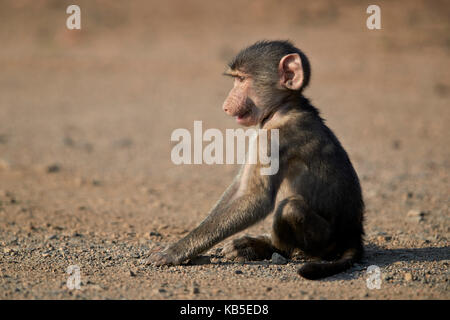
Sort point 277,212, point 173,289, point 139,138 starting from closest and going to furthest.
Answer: point 173,289 → point 277,212 → point 139,138

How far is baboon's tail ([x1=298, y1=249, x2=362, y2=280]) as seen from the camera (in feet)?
13.9

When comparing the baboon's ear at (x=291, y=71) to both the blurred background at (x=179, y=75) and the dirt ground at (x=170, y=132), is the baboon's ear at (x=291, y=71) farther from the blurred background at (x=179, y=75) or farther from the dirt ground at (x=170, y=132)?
the blurred background at (x=179, y=75)

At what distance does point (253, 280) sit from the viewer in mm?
4328

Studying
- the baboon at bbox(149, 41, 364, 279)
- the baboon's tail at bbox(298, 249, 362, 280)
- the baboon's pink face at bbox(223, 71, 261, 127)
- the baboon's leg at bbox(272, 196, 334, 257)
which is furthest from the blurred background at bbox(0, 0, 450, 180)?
the baboon's tail at bbox(298, 249, 362, 280)

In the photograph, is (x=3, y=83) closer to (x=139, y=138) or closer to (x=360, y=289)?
(x=139, y=138)

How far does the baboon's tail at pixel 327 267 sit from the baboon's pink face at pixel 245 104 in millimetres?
1277

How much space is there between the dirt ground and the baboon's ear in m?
1.40

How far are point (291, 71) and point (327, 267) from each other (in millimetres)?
1546

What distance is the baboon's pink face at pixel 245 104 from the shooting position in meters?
4.97

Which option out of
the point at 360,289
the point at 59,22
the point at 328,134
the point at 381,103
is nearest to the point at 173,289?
the point at 360,289

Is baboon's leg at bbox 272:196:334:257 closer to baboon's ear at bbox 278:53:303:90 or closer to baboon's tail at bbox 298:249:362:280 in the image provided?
baboon's tail at bbox 298:249:362:280

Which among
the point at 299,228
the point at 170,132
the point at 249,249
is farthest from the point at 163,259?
the point at 170,132

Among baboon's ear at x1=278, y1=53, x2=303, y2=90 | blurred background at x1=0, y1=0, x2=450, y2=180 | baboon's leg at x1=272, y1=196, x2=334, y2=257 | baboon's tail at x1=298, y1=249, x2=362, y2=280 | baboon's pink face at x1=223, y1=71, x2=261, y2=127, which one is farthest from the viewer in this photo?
blurred background at x1=0, y1=0, x2=450, y2=180

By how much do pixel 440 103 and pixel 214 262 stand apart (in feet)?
31.6
